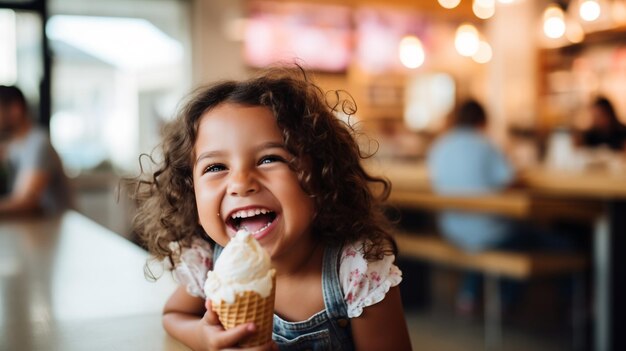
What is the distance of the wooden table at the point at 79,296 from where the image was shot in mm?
991

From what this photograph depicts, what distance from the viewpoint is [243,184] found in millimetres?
954

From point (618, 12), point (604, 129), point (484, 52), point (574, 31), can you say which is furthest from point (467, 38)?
point (484, 52)

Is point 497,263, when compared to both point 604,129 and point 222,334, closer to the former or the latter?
point 604,129

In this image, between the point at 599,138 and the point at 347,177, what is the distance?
512 centimetres

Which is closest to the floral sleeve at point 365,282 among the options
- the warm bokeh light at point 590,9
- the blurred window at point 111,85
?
the warm bokeh light at point 590,9

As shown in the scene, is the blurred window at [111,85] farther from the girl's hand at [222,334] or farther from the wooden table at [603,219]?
the girl's hand at [222,334]

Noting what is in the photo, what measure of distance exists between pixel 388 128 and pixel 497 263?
5.09 m

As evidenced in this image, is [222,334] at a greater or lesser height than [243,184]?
lesser

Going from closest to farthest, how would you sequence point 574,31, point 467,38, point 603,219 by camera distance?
point 603,219 → point 574,31 → point 467,38

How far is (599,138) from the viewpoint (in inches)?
222

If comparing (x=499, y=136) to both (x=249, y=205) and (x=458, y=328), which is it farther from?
(x=249, y=205)

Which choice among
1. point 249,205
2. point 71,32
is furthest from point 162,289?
point 71,32

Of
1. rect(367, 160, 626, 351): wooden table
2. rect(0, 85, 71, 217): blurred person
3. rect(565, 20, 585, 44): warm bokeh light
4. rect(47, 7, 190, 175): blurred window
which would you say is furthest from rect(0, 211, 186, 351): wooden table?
rect(565, 20, 585, 44): warm bokeh light

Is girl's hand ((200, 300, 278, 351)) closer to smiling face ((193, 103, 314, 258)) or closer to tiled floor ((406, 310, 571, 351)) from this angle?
smiling face ((193, 103, 314, 258))
